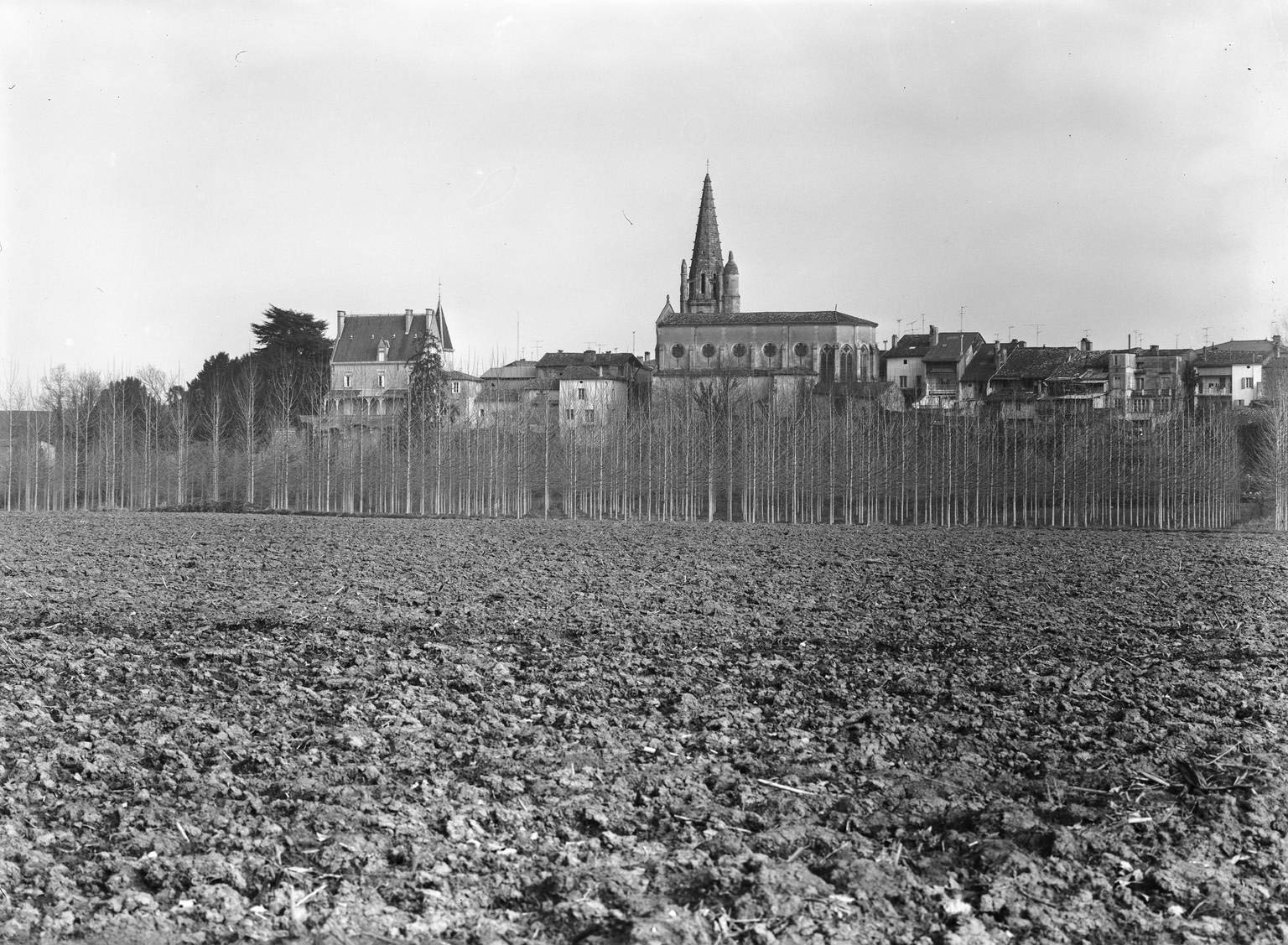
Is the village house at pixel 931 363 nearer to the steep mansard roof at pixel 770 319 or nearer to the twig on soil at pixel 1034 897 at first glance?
the steep mansard roof at pixel 770 319

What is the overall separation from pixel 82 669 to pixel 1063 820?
10.3m

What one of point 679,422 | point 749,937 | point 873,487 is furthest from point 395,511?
point 749,937

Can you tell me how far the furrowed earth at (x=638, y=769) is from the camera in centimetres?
698

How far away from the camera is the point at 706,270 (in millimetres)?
135750

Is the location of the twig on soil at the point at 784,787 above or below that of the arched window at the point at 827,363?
below

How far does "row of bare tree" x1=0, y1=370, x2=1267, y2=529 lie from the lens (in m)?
69.9

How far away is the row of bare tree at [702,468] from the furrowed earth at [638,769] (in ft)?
165

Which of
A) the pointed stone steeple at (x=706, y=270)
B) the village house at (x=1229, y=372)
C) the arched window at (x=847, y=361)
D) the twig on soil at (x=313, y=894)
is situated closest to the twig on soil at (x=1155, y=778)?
the twig on soil at (x=313, y=894)

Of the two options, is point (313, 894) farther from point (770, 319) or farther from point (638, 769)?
point (770, 319)

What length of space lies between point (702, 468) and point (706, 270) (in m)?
66.8

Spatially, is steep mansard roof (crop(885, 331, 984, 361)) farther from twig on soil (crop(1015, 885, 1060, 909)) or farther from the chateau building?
twig on soil (crop(1015, 885, 1060, 909))

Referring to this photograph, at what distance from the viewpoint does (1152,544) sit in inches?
1478

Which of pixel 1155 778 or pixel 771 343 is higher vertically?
pixel 771 343

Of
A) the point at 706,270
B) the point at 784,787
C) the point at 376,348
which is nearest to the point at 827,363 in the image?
the point at 706,270
